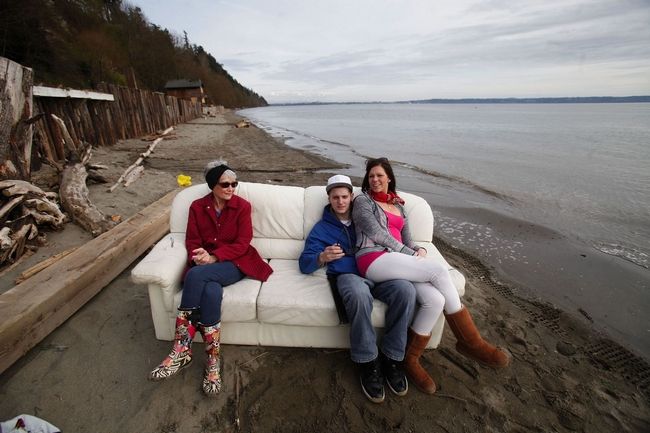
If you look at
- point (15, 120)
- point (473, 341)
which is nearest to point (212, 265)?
point (473, 341)

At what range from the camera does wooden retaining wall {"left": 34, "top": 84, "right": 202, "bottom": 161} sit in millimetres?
6984

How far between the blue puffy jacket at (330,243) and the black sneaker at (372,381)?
808 mm

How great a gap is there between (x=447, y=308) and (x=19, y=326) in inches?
139

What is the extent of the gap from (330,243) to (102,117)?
10.9m

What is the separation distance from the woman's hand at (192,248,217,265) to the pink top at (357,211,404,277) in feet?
Result: 4.51

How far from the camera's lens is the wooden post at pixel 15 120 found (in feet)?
14.9

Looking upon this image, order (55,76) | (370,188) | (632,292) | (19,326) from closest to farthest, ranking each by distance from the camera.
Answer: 1. (19,326)
2. (370,188)
3. (632,292)
4. (55,76)

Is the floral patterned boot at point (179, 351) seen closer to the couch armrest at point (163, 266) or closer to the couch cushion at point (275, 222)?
the couch armrest at point (163, 266)

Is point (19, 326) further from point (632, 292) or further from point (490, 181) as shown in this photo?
point (490, 181)

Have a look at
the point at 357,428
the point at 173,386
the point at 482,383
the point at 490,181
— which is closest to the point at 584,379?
the point at 482,383

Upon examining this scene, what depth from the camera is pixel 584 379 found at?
2742mm

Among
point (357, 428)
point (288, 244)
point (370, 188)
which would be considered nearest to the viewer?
point (357, 428)

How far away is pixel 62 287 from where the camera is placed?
2.88 m

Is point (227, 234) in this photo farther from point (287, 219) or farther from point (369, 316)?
point (369, 316)
